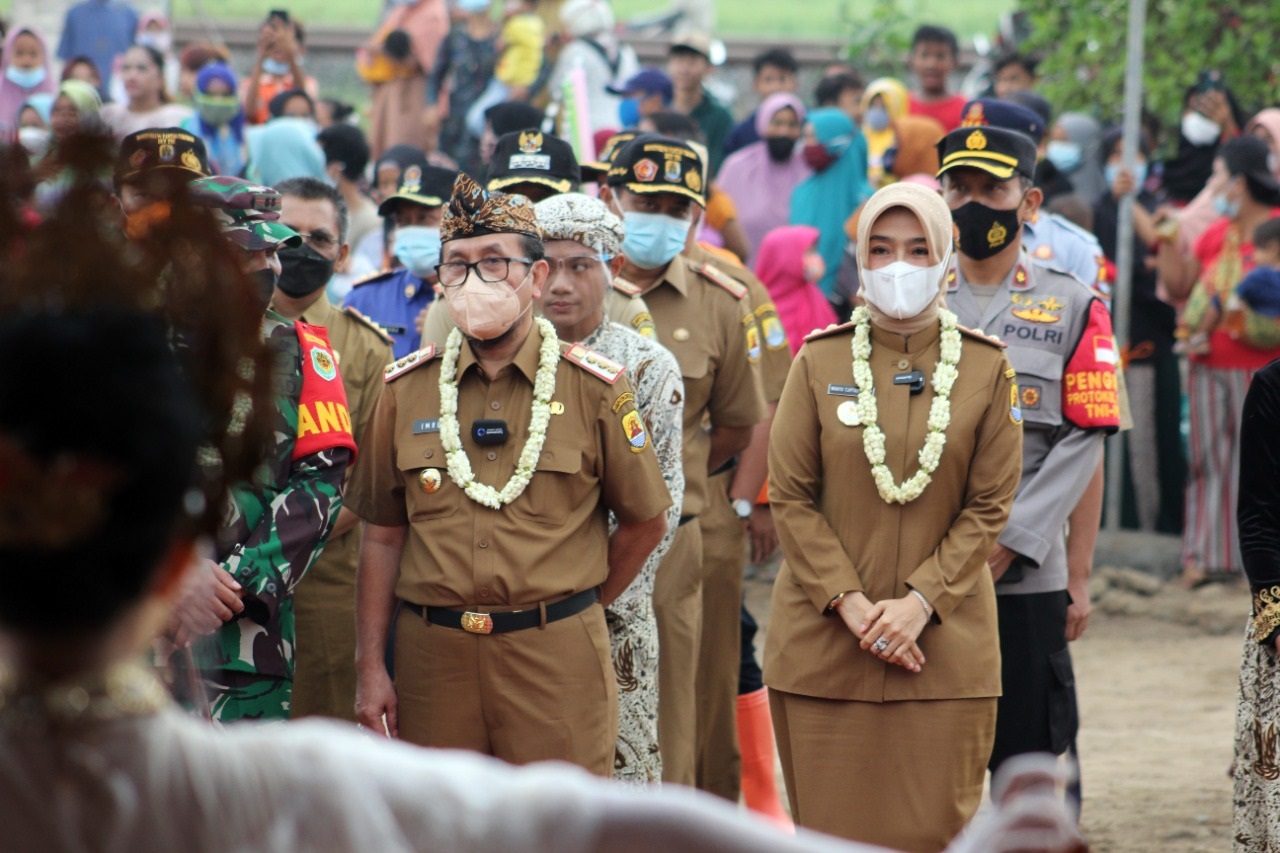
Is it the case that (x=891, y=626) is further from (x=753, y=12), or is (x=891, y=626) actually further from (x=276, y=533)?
(x=753, y=12)

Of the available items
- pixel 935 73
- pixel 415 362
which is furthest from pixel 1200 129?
pixel 415 362

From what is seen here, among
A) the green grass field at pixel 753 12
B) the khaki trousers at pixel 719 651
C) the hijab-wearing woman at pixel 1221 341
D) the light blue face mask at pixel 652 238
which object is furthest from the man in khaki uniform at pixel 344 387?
the green grass field at pixel 753 12

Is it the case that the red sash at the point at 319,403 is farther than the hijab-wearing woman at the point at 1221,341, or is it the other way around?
the hijab-wearing woman at the point at 1221,341

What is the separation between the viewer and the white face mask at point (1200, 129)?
11.8m

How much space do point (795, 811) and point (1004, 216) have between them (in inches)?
84.7

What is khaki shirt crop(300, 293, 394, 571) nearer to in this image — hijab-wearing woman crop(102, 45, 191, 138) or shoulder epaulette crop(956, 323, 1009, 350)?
shoulder epaulette crop(956, 323, 1009, 350)

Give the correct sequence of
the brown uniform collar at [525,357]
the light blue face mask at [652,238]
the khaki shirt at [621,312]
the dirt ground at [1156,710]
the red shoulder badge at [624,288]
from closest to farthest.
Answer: the brown uniform collar at [525,357] < the khaki shirt at [621,312] < the red shoulder badge at [624,288] < the light blue face mask at [652,238] < the dirt ground at [1156,710]

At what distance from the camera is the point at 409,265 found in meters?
7.55

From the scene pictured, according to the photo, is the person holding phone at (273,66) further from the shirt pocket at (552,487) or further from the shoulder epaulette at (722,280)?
the shirt pocket at (552,487)

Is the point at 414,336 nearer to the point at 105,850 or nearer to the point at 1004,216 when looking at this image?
the point at 1004,216

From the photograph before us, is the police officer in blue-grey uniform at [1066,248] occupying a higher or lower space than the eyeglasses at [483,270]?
higher

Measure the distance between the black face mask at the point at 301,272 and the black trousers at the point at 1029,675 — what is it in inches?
102

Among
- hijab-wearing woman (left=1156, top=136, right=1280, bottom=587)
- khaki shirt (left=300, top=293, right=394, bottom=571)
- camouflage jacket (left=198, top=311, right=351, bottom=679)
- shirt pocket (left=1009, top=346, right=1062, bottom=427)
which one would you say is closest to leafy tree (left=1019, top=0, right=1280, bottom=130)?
hijab-wearing woman (left=1156, top=136, right=1280, bottom=587)

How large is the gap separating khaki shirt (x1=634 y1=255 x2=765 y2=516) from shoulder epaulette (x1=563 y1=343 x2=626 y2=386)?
62.1 inches
